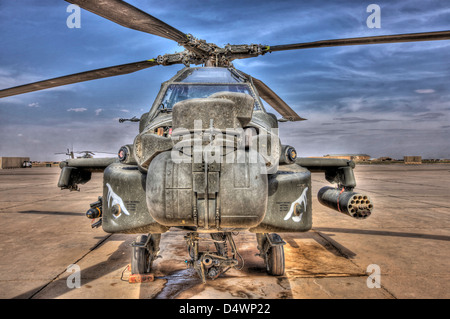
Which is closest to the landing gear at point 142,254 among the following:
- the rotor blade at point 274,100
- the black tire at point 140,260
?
the black tire at point 140,260

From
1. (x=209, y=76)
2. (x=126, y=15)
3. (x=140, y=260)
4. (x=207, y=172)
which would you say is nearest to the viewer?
(x=207, y=172)

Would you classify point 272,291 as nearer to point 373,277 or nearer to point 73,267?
point 373,277

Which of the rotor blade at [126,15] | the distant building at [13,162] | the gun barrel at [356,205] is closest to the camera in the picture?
the rotor blade at [126,15]

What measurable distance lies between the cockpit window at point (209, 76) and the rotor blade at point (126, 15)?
61 cm

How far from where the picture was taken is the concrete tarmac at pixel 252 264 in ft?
11.1

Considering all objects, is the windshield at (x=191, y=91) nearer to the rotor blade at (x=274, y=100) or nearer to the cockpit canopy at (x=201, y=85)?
the cockpit canopy at (x=201, y=85)

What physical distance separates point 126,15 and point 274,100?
404 cm

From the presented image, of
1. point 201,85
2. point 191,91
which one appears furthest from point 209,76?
point 191,91

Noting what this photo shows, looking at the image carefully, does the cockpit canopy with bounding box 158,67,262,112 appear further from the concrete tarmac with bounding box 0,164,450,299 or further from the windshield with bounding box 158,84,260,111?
the concrete tarmac with bounding box 0,164,450,299

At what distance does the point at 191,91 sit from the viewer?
13.0 ft

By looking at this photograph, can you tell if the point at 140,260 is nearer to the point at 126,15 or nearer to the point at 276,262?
the point at 276,262

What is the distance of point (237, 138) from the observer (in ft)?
7.54

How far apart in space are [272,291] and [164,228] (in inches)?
58.9

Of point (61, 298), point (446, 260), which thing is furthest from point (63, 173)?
point (446, 260)
